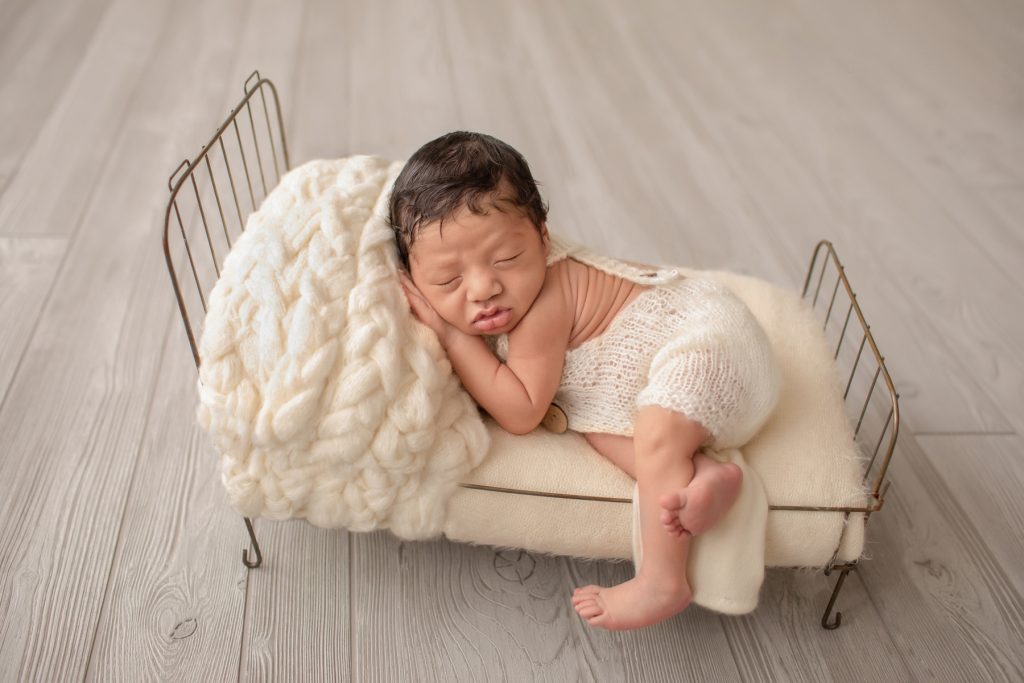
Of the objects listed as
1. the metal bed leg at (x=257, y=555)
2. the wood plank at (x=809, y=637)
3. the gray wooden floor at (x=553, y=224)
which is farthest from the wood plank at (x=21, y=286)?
the wood plank at (x=809, y=637)

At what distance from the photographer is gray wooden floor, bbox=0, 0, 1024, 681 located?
1.14 m

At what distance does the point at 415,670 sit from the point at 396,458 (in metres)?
0.28

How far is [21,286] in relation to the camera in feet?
5.41

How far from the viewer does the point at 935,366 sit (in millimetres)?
1590

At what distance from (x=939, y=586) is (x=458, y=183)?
2.74 feet

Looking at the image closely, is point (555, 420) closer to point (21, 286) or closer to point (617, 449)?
point (617, 449)

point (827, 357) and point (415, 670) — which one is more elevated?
point (827, 357)

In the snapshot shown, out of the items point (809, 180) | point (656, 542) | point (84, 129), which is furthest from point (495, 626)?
point (84, 129)

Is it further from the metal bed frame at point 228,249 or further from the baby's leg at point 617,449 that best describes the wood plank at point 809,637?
the baby's leg at point 617,449

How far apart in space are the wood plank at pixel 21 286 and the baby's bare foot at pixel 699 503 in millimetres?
1059

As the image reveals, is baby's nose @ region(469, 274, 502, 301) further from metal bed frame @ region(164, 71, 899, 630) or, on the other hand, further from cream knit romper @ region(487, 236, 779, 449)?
metal bed frame @ region(164, 71, 899, 630)

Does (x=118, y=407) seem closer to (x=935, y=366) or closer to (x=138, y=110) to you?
(x=138, y=110)

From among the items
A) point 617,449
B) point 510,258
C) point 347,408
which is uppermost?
point 510,258

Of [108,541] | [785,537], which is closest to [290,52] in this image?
[108,541]
